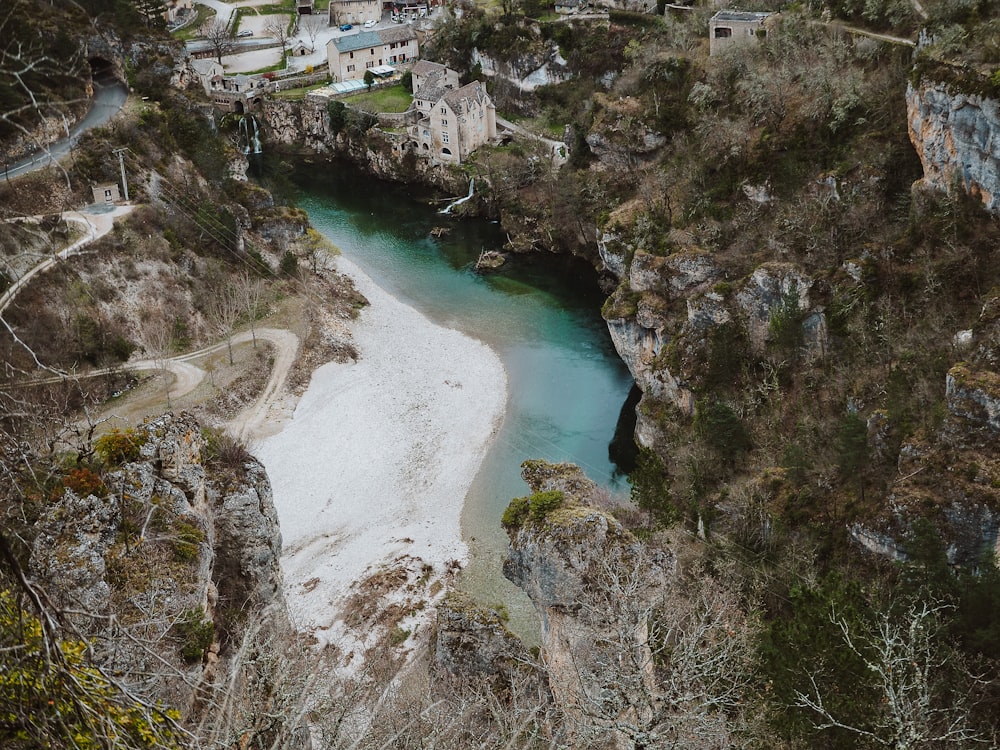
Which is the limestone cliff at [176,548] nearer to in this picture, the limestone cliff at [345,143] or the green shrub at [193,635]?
the green shrub at [193,635]

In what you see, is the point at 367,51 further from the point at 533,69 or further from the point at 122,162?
the point at 122,162

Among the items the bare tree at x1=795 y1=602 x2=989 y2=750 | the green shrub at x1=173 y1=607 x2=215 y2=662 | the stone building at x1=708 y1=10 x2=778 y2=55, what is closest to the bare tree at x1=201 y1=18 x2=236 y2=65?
the stone building at x1=708 y1=10 x2=778 y2=55

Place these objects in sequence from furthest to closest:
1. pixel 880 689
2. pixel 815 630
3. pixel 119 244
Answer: pixel 119 244 → pixel 815 630 → pixel 880 689

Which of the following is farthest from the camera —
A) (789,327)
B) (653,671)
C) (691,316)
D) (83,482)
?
(691,316)

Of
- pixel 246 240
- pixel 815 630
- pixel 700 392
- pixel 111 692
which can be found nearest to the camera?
pixel 111 692

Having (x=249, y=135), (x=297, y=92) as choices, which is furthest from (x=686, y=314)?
(x=297, y=92)

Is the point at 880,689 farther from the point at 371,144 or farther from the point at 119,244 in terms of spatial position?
the point at 371,144

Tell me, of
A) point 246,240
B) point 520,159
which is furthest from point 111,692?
point 520,159
